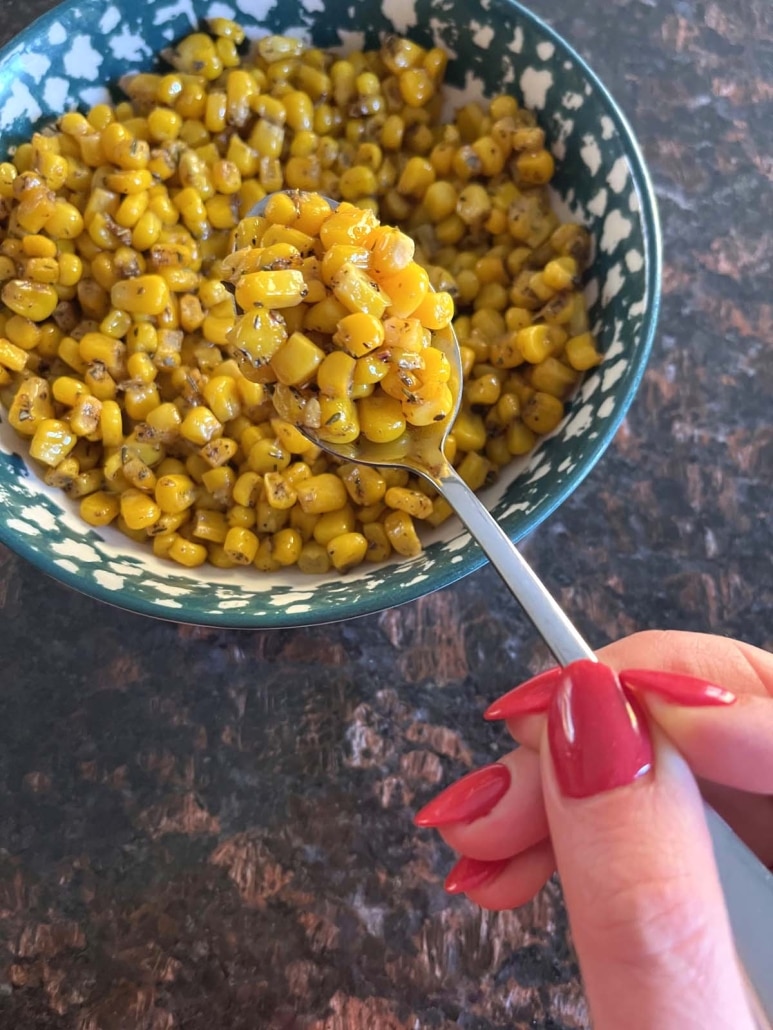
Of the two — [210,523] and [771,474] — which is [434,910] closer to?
[210,523]

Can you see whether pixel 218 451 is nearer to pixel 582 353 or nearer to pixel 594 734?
pixel 582 353

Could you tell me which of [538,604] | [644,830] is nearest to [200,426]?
[538,604]

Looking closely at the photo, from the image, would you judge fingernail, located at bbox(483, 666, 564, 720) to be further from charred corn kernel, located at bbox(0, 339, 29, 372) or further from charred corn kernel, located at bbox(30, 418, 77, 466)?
charred corn kernel, located at bbox(0, 339, 29, 372)

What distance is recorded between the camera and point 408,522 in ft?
3.84

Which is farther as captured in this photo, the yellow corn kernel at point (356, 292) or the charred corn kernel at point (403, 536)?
the charred corn kernel at point (403, 536)

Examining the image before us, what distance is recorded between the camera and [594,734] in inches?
28.7

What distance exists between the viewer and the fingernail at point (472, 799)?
0.94 meters

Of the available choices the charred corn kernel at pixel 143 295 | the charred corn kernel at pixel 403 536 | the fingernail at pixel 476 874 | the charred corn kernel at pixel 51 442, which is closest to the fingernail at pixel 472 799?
the fingernail at pixel 476 874

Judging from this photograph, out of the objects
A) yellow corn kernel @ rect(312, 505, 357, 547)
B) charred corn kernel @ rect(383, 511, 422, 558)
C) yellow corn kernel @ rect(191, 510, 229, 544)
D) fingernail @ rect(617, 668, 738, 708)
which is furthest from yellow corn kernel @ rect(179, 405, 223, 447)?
fingernail @ rect(617, 668, 738, 708)

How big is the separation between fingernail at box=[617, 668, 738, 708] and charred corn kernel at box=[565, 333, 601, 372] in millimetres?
575

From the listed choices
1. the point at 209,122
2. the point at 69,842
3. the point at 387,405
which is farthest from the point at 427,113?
the point at 69,842

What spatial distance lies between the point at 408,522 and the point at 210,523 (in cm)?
30

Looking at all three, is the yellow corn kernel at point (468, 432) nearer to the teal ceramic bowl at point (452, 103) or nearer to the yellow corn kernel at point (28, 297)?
the teal ceramic bowl at point (452, 103)

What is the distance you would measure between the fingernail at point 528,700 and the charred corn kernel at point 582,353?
0.53 metres
